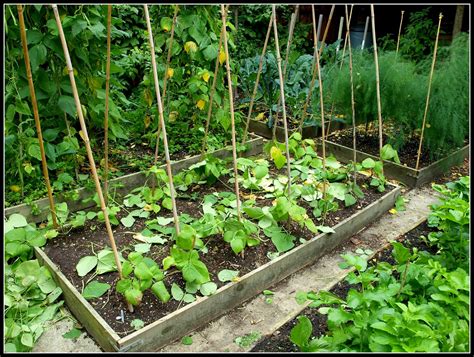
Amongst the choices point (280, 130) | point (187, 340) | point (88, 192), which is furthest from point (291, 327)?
point (280, 130)

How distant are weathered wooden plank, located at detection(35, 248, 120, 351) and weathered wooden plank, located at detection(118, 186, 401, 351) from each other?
0.11 metres

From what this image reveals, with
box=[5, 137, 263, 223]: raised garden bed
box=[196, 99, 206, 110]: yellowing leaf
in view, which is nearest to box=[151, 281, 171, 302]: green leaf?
box=[5, 137, 263, 223]: raised garden bed

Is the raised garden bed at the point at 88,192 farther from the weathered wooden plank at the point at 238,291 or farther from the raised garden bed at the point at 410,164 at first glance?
the weathered wooden plank at the point at 238,291

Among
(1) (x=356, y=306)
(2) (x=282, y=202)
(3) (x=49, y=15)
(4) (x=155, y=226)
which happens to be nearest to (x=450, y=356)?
(1) (x=356, y=306)

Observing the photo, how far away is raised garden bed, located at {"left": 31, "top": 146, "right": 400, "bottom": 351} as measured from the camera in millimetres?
1993

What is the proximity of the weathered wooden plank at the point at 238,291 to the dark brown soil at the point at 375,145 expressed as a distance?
1125 millimetres

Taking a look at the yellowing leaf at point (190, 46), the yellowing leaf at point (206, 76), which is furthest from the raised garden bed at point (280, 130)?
the yellowing leaf at point (190, 46)

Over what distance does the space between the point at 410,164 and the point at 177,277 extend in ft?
8.79

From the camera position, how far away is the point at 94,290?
217 cm

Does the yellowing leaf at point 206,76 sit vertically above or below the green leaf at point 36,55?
below

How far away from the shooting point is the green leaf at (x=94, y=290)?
2146 millimetres

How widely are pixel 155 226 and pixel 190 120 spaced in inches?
68.0

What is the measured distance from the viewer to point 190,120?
425 centimetres

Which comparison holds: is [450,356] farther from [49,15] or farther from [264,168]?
[49,15]
